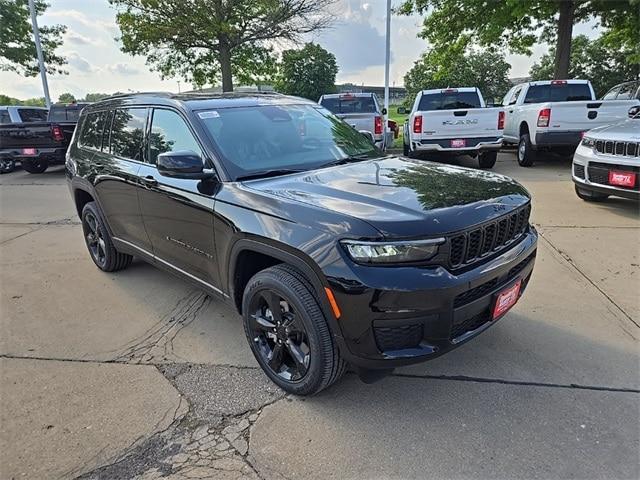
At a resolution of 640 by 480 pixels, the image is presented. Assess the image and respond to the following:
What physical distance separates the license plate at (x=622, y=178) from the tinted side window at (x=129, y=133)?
562 centimetres

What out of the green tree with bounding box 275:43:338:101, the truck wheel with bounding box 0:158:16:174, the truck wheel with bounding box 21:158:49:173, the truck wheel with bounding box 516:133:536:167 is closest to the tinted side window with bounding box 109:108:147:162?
the truck wheel with bounding box 516:133:536:167

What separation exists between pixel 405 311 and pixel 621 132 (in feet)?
18.0

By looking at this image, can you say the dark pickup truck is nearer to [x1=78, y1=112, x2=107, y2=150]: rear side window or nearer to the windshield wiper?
[x1=78, y1=112, x2=107, y2=150]: rear side window

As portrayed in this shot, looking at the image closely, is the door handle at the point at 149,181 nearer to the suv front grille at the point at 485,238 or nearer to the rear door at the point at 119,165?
the rear door at the point at 119,165

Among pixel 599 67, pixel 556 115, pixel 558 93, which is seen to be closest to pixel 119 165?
pixel 556 115

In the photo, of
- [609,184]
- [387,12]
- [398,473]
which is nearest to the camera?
[398,473]

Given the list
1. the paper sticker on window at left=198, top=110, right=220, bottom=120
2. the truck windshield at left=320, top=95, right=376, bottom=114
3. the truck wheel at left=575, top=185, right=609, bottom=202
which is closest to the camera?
the paper sticker on window at left=198, top=110, right=220, bottom=120

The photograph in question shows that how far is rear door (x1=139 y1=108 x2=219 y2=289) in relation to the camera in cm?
312

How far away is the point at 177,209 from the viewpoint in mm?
3332

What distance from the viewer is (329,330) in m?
2.44

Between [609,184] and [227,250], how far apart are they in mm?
5437

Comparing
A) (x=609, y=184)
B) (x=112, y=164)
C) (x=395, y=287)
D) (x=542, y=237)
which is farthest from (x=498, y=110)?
(x=395, y=287)

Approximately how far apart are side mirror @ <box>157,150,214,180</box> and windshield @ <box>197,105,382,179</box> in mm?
199

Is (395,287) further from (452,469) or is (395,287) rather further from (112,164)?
(112,164)
